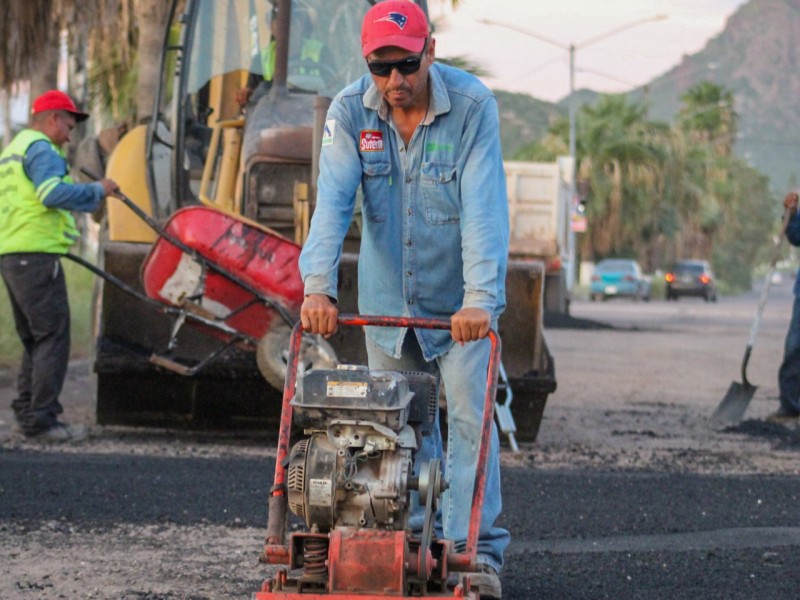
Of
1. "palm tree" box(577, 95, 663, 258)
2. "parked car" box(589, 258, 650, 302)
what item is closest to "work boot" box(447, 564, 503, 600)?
"parked car" box(589, 258, 650, 302)

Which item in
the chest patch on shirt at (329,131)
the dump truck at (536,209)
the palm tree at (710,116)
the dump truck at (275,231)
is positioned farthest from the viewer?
the palm tree at (710,116)

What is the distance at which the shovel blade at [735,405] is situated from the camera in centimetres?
1107

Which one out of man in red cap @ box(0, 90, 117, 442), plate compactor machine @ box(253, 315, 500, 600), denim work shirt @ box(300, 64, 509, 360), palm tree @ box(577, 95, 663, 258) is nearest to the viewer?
plate compactor machine @ box(253, 315, 500, 600)

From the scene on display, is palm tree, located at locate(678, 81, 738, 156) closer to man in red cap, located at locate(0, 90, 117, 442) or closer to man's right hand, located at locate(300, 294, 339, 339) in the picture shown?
man in red cap, located at locate(0, 90, 117, 442)

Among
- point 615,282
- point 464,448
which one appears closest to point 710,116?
point 615,282

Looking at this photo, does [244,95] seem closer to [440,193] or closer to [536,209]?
[440,193]

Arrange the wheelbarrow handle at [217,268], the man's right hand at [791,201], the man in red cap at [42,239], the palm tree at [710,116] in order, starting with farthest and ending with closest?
the palm tree at [710,116] → the man's right hand at [791,201] → the man in red cap at [42,239] → the wheelbarrow handle at [217,268]

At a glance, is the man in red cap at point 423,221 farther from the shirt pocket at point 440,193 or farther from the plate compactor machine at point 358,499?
the plate compactor machine at point 358,499

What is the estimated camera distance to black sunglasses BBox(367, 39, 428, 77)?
4.47 metres

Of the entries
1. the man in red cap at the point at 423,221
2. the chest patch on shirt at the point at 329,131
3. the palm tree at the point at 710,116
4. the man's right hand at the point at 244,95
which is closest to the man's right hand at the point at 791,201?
the man's right hand at the point at 244,95

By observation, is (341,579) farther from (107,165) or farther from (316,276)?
(107,165)

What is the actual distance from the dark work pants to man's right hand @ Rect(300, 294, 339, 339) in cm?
472

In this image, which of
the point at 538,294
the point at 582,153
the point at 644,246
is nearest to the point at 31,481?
the point at 538,294

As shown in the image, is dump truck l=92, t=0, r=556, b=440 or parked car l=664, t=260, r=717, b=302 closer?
dump truck l=92, t=0, r=556, b=440
